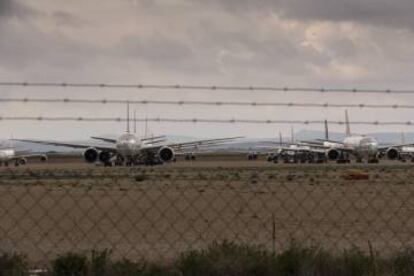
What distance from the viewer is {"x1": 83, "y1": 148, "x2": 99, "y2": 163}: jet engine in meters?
65.6

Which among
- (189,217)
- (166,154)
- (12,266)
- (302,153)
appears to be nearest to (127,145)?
(166,154)

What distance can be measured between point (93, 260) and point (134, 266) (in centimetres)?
44

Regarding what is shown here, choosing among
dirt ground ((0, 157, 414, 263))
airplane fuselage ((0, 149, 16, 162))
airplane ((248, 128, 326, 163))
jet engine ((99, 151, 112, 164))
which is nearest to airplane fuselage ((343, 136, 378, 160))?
airplane ((248, 128, 326, 163))

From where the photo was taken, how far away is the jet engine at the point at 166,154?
2594 inches

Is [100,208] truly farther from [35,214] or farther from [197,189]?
[197,189]

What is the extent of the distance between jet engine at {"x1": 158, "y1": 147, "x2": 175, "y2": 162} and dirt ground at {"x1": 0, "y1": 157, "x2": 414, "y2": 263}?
120 feet

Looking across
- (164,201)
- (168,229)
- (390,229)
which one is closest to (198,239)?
(168,229)

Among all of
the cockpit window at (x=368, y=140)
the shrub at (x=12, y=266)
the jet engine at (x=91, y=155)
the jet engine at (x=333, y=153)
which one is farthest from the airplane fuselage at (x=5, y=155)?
the shrub at (x=12, y=266)

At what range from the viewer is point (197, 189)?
88.9ft

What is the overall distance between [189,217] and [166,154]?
48.1 m

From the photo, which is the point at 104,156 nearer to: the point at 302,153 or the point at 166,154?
the point at 166,154

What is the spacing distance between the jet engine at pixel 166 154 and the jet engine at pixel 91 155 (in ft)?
18.7

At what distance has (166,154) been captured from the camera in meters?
66.0

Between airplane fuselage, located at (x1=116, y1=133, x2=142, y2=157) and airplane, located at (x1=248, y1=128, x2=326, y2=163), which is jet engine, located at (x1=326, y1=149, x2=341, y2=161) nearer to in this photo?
airplane, located at (x1=248, y1=128, x2=326, y2=163)
